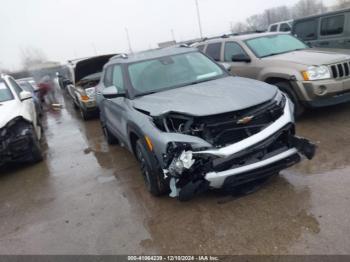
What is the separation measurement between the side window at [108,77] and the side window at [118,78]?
30 cm

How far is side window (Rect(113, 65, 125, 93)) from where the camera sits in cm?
511

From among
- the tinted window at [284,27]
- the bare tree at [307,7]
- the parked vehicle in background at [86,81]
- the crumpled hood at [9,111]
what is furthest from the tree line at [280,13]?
the crumpled hood at [9,111]

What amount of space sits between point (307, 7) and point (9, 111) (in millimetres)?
67890

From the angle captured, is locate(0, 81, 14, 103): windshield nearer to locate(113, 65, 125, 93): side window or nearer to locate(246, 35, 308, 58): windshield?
locate(113, 65, 125, 93): side window

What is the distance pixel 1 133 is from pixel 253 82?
449cm

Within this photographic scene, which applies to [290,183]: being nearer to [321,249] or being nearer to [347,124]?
[321,249]

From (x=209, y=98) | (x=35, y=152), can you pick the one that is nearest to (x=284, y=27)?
(x=35, y=152)

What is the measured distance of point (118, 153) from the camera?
656 centimetres

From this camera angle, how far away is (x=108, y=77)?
630cm

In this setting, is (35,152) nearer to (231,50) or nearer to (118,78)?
(118,78)

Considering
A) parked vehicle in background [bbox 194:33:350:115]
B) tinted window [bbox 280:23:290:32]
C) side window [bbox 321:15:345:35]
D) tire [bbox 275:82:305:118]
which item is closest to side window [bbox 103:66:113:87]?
parked vehicle in background [bbox 194:33:350:115]

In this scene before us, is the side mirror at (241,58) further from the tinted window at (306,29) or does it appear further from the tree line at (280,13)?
the tree line at (280,13)

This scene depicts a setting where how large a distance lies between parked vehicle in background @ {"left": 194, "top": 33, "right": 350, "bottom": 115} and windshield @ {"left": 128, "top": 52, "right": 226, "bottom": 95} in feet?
3.43

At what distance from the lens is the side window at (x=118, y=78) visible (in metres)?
5.11
